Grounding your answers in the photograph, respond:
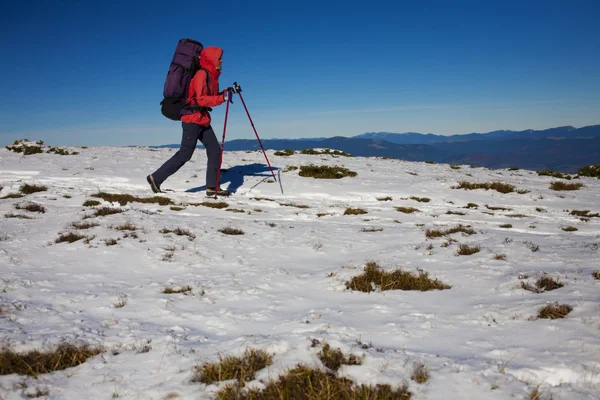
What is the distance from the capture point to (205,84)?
462 inches

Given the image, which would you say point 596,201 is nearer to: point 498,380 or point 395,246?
point 395,246

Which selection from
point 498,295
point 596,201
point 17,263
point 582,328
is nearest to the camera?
point 582,328

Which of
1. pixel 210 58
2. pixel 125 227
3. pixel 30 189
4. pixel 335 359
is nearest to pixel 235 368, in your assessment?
pixel 335 359

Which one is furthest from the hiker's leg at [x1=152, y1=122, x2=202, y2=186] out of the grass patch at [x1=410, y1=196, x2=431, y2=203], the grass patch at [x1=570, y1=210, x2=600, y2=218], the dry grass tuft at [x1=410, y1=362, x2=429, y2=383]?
Result: the grass patch at [x1=570, y1=210, x2=600, y2=218]

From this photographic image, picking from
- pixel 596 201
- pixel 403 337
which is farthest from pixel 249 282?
pixel 596 201

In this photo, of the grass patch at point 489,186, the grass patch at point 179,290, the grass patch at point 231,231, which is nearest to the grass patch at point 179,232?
the grass patch at point 231,231

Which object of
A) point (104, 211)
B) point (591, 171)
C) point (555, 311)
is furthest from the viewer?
point (591, 171)

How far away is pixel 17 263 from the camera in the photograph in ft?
21.1

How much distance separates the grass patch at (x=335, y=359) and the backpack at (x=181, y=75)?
10569mm

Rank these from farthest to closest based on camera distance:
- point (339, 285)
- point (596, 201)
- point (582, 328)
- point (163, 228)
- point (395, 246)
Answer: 1. point (596, 201)
2. point (163, 228)
3. point (395, 246)
4. point (339, 285)
5. point (582, 328)

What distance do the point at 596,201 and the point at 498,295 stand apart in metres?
13.4

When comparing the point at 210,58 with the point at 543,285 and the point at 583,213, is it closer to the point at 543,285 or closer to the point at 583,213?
the point at 543,285

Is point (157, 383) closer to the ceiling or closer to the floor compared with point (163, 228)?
closer to the floor

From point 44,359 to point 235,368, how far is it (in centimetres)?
189
